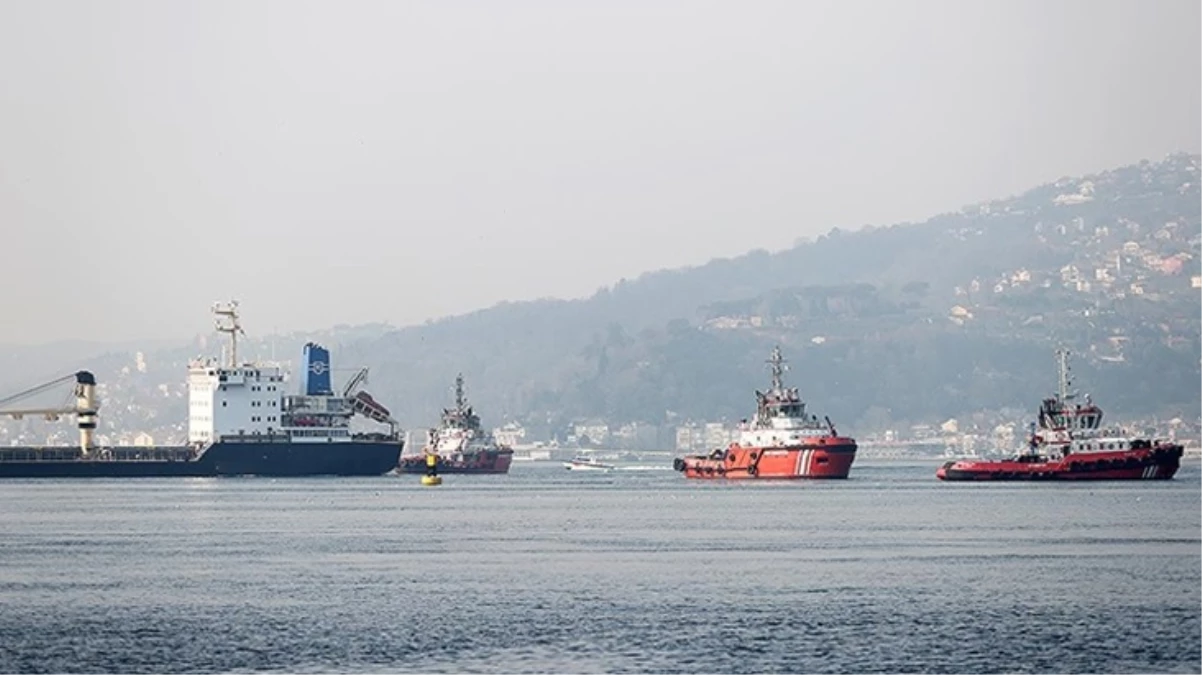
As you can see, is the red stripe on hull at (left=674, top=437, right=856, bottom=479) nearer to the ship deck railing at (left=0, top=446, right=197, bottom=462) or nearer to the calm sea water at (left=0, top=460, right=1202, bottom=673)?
the calm sea water at (left=0, top=460, right=1202, bottom=673)

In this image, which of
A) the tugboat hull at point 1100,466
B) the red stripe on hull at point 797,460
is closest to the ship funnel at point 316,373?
the red stripe on hull at point 797,460

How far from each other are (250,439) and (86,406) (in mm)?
23104

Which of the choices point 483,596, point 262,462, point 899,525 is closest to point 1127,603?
point 483,596

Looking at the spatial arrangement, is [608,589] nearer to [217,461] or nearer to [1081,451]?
[1081,451]

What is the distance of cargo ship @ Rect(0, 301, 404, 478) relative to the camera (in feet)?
572

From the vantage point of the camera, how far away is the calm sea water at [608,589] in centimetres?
4966

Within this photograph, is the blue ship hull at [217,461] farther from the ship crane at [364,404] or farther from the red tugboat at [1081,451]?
the red tugboat at [1081,451]

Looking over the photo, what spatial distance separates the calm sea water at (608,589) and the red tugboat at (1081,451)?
89.2 feet

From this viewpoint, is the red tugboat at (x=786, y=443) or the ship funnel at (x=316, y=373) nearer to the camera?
the red tugboat at (x=786, y=443)

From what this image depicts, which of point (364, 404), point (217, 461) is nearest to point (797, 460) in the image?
point (364, 404)

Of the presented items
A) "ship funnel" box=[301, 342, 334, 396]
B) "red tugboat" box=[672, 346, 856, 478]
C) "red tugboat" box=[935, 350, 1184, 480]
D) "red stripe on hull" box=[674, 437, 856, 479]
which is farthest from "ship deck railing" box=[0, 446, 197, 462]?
"red tugboat" box=[935, 350, 1184, 480]

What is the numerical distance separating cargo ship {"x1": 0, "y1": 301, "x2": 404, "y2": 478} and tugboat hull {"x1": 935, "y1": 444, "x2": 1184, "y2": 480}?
55.5 meters

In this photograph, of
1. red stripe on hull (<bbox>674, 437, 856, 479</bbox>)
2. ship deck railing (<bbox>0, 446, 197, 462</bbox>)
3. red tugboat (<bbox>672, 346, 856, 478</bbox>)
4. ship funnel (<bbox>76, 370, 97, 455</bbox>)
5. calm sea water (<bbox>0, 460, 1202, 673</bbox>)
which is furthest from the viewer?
ship funnel (<bbox>76, 370, 97, 455</bbox>)

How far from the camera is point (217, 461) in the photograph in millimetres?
174250
